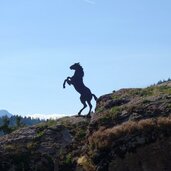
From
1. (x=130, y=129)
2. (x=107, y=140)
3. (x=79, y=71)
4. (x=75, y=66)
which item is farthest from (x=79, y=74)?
(x=130, y=129)

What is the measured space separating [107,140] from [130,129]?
3.99 ft

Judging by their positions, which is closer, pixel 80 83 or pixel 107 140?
pixel 107 140

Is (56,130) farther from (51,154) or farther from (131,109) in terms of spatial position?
(131,109)

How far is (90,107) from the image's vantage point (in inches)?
1323

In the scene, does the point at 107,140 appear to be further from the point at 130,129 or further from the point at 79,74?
the point at 79,74

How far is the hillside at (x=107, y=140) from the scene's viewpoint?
22547 millimetres

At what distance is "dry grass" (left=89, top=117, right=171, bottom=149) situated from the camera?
23.1 metres

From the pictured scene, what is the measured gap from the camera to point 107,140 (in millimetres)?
23734

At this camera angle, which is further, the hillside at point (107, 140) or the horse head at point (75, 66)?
the horse head at point (75, 66)

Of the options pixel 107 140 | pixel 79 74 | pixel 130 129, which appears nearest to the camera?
pixel 130 129

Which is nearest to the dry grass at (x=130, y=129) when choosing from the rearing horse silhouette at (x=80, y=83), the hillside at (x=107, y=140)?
the hillside at (x=107, y=140)

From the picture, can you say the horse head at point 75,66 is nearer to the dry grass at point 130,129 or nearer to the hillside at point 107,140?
the hillside at point 107,140

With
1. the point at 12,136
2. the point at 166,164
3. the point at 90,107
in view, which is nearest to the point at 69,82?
the point at 90,107

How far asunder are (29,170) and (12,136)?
4.74 meters
